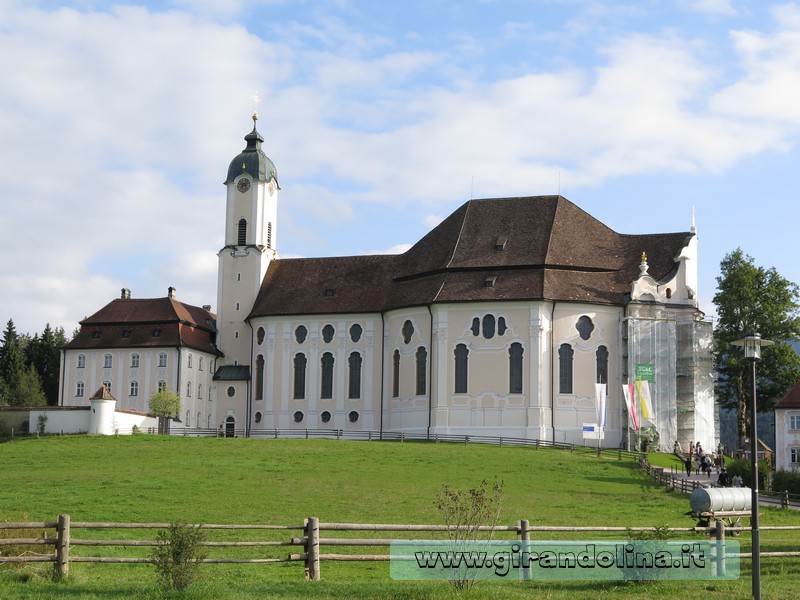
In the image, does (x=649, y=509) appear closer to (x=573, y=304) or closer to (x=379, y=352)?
(x=573, y=304)

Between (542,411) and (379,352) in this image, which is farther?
(379,352)

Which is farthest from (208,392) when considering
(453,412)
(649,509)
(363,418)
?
(649,509)

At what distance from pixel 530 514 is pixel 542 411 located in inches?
1194

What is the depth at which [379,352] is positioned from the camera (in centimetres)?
7494

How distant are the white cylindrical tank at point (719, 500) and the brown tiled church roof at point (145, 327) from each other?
5085 centimetres

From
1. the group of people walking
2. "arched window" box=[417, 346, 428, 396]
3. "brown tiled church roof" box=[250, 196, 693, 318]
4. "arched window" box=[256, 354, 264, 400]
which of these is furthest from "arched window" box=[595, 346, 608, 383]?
"arched window" box=[256, 354, 264, 400]

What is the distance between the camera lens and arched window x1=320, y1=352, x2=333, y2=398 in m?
75.5

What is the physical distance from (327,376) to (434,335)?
9.29 metres

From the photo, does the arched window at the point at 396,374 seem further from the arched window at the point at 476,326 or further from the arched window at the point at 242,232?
the arched window at the point at 242,232

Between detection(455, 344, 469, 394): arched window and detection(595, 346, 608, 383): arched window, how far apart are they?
26.0 ft

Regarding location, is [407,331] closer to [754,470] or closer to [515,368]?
[515,368]

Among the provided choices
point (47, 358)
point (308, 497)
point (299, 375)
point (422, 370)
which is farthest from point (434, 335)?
point (47, 358)

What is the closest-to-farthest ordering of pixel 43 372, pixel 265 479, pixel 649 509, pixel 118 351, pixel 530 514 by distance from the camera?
pixel 530 514 < pixel 649 509 < pixel 265 479 < pixel 118 351 < pixel 43 372

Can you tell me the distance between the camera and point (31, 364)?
97.7 m
